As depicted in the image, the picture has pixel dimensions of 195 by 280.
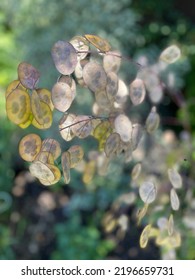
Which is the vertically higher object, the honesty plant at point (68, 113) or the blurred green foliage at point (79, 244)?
the honesty plant at point (68, 113)

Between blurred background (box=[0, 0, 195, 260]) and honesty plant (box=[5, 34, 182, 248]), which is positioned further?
blurred background (box=[0, 0, 195, 260])

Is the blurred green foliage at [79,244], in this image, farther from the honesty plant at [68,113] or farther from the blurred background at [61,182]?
the honesty plant at [68,113]

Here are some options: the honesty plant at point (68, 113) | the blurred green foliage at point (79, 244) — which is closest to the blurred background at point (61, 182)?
the blurred green foliage at point (79, 244)

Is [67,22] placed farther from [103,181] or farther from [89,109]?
[103,181]

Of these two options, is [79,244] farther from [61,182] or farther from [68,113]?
[68,113]

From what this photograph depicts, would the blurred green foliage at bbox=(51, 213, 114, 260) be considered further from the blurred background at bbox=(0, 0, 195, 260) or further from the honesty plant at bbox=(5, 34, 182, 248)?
the honesty plant at bbox=(5, 34, 182, 248)

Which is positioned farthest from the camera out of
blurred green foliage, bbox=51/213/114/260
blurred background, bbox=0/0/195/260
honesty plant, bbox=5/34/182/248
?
blurred background, bbox=0/0/195/260

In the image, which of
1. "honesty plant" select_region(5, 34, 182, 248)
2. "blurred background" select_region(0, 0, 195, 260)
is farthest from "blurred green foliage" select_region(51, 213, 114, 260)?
"honesty plant" select_region(5, 34, 182, 248)

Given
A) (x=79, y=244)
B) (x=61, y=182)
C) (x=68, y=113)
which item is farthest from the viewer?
(x=61, y=182)

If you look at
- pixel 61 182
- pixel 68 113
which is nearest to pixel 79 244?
pixel 61 182

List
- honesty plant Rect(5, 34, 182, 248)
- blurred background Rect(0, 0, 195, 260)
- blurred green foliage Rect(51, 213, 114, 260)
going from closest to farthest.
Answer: honesty plant Rect(5, 34, 182, 248) < blurred green foliage Rect(51, 213, 114, 260) < blurred background Rect(0, 0, 195, 260)
